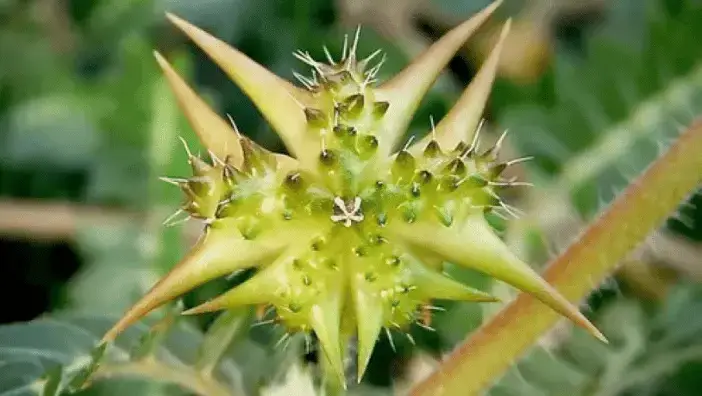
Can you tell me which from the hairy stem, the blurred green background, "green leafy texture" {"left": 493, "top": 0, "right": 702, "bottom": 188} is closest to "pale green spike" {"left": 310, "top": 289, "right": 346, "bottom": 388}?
the hairy stem

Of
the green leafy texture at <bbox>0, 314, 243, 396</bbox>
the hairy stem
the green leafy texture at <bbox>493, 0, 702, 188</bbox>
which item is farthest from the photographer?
the green leafy texture at <bbox>493, 0, 702, 188</bbox>

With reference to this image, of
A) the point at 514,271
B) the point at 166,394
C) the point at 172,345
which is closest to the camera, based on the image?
the point at 514,271

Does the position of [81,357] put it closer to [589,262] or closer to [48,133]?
[589,262]

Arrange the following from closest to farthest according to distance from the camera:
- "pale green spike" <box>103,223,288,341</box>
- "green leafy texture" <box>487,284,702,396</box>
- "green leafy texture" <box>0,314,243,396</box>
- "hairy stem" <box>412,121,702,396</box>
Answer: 1. "pale green spike" <box>103,223,288,341</box>
2. "hairy stem" <box>412,121,702,396</box>
3. "green leafy texture" <box>0,314,243,396</box>
4. "green leafy texture" <box>487,284,702,396</box>

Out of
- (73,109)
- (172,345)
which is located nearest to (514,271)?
(172,345)

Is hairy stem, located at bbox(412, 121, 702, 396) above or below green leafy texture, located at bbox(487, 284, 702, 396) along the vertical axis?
above

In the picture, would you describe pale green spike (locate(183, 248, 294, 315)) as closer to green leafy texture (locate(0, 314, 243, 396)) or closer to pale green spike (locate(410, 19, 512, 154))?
pale green spike (locate(410, 19, 512, 154))

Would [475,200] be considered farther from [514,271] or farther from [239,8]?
[239,8]
